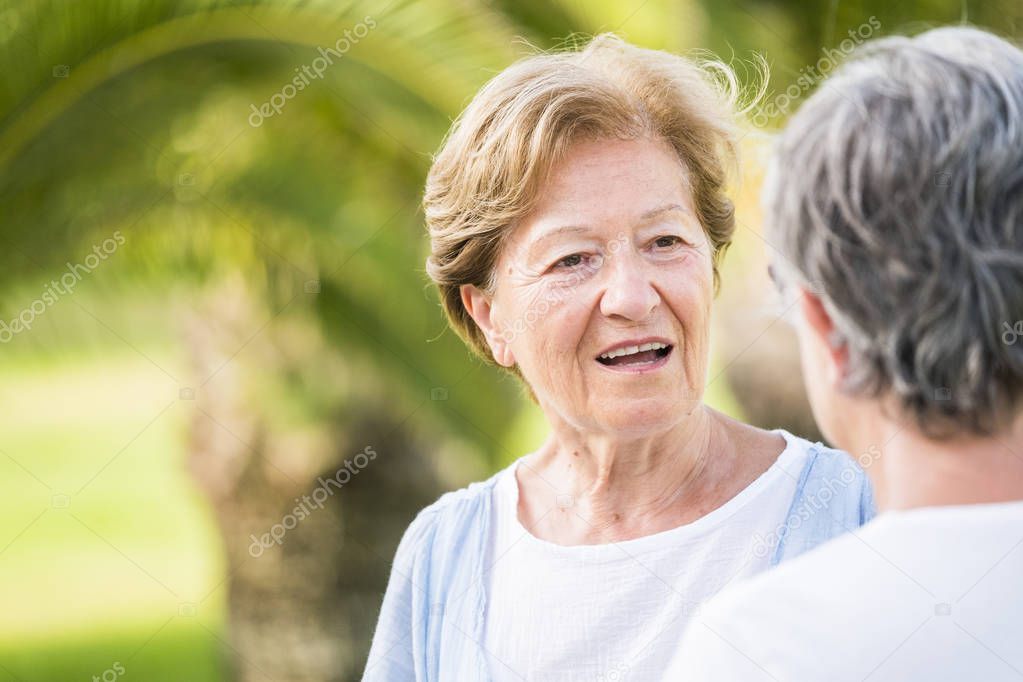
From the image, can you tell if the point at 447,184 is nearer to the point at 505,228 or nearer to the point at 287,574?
the point at 505,228

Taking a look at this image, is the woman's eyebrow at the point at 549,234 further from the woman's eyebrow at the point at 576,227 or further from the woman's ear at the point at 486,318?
the woman's ear at the point at 486,318

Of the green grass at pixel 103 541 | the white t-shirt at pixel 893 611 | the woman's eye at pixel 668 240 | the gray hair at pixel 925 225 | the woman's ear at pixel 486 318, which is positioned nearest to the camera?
the white t-shirt at pixel 893 611

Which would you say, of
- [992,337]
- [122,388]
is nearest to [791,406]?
[992,337]

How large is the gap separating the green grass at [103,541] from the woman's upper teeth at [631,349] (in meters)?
9.28

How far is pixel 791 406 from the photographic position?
721 cm

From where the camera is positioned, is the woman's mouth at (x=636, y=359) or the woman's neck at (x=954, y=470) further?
the woman's mouth at (x=636, y=359)

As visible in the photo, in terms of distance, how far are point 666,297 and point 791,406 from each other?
15.8 feet

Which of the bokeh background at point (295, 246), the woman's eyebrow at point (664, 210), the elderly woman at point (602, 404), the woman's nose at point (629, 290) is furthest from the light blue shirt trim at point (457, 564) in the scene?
the bokeh background at point (295, 246)

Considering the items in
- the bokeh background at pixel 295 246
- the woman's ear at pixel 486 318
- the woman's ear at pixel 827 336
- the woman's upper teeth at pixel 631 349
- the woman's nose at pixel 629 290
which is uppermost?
the woman's ear at pixel 827 336

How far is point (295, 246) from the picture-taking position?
5.90m

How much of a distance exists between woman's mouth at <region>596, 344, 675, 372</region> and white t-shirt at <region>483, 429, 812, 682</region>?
360 mm

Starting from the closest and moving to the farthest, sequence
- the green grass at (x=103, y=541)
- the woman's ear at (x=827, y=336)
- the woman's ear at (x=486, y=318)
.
Result: the woman's ear at (x=827, y=336)
the woman's ear at (x=486, y=318)
the green grass at (x=103, y=541)

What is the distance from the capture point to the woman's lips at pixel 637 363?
263 cm

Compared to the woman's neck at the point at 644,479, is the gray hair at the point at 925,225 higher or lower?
higher
